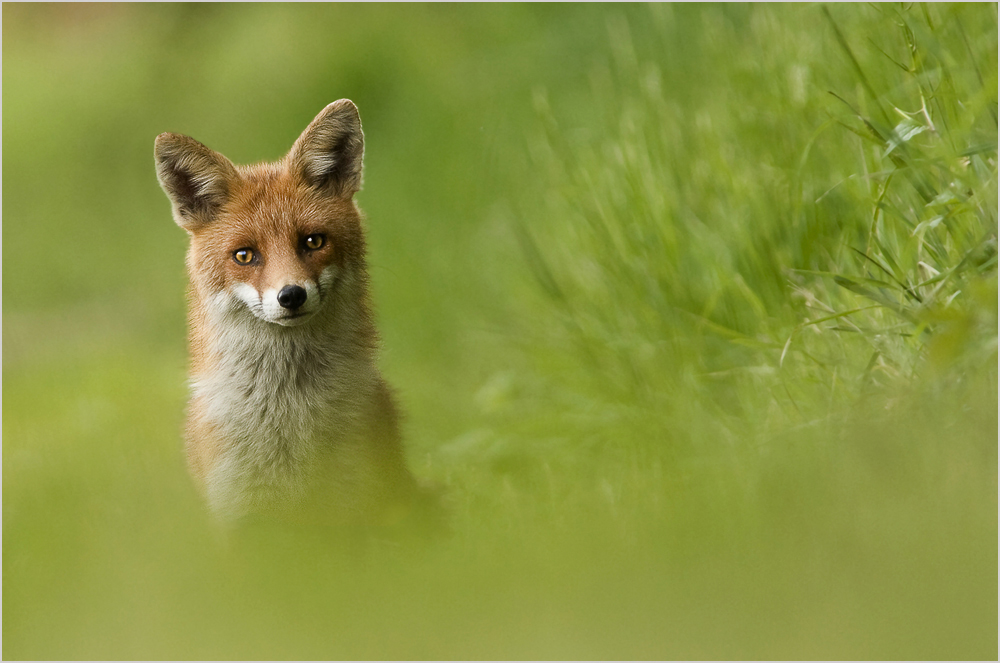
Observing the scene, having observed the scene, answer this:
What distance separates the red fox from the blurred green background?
0.23 m

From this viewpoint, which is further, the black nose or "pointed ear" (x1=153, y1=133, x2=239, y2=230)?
"pointed ear" (x1=153, y1=133, x2=239, y2=230)

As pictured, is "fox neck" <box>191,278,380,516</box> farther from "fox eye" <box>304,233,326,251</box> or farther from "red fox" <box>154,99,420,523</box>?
"fox eye" <box>304,233,326,251</box>

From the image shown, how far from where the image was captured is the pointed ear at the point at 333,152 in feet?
10.7

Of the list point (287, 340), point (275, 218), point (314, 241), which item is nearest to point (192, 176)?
point (275, 218)

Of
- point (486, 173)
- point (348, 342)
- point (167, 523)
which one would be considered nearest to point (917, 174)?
point (348, 342)

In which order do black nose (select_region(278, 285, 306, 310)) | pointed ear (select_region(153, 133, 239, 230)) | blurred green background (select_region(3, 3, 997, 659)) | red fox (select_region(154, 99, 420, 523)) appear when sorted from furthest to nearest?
pointed ear (select_region(153, 133, 239, 230))
red fox (select_region(154, 99, 420, 523))
black nose (select_region(278, 285, 306, 310))
blurred green background (select_region(3, 3, 997, 659))

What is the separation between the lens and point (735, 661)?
2.09 m

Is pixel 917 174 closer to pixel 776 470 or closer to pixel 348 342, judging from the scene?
pixel 776 470

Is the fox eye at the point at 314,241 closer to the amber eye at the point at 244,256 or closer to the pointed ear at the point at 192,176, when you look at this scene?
the amber eye at the point at 244,256

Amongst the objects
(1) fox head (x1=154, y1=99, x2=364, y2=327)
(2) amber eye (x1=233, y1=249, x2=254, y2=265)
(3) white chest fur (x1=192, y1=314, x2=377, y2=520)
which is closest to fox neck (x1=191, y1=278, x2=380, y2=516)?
(3) white chest fur (x1=192, y1=314, x2=377, y2=520)

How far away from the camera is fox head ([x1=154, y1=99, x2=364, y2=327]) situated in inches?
120

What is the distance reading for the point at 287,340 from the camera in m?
3.30

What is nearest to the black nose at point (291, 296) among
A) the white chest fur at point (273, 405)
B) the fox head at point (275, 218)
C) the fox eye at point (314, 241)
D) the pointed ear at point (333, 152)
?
the fox head at point (275, 218)

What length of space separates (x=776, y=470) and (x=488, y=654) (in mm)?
974
